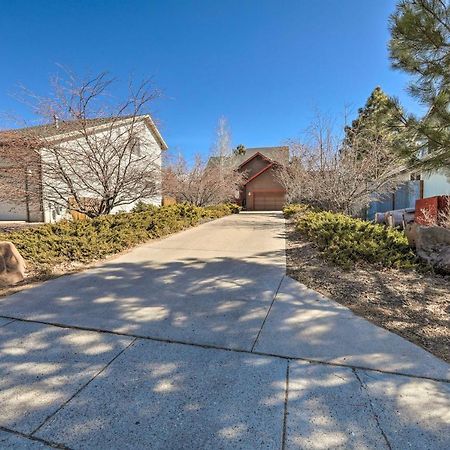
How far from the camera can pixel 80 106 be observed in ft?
28.5

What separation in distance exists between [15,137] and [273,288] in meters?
8.39

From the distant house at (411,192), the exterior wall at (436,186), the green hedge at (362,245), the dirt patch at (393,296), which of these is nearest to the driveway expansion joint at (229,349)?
the dirt patch at (393,296)

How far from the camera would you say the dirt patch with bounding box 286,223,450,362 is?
3172 millimetres

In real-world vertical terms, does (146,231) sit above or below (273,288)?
above

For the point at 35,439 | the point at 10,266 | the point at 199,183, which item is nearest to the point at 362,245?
the point at 35,439

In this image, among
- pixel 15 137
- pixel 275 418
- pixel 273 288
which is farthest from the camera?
pixel 15 137

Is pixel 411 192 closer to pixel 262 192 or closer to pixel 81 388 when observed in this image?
pixel 81 388

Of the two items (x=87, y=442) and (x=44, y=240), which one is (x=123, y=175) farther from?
(x=87, y=442)

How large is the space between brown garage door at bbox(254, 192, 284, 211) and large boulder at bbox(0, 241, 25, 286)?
26469 mm

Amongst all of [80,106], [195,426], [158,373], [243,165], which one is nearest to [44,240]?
[80,106]

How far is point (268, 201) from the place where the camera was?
30.4 meters

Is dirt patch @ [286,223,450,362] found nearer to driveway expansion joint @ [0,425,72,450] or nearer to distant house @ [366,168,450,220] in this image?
driveway expansion joint @ [0,425,72,450]

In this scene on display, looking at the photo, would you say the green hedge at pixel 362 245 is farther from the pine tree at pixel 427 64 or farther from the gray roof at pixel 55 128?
the gray roof at pixel 55 128

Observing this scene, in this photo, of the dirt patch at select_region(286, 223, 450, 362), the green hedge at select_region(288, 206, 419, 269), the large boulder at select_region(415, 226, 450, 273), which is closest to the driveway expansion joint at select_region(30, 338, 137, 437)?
the dirt patch at select_region(286, 223, 450, 362)
